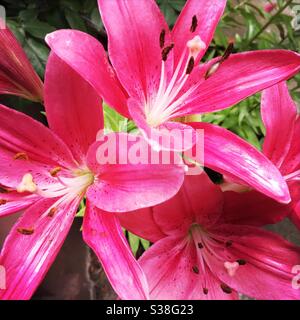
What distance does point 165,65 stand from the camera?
452mm

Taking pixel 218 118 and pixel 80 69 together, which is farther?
pixel 218 118

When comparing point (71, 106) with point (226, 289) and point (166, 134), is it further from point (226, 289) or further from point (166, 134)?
point (226, 289)

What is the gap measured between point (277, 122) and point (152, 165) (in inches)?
6.6

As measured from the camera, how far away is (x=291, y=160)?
0.47 meters

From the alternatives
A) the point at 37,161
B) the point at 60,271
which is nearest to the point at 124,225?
the point at 37,161

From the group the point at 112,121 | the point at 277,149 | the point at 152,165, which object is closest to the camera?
the point at 152,165

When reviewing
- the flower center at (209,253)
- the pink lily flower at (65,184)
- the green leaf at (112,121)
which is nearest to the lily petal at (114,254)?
the pink lily flower at (65,184)

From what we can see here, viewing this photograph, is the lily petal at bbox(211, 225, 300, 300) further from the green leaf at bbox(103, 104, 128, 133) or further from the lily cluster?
the green leaf at bbox(103, 104, 128, 133)

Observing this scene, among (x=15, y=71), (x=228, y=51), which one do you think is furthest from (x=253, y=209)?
(x=15, y=71)

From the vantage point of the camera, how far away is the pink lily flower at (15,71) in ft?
1.39

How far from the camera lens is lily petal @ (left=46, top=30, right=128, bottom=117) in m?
0.37

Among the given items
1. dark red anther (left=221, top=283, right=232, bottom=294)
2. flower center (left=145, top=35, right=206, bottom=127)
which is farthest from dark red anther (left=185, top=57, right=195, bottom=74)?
dark red anther (left=221, top=283, right=232, bottom=294)

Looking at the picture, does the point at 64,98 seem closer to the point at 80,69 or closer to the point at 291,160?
the point at 80,69

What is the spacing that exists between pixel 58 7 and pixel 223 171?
70 cm
